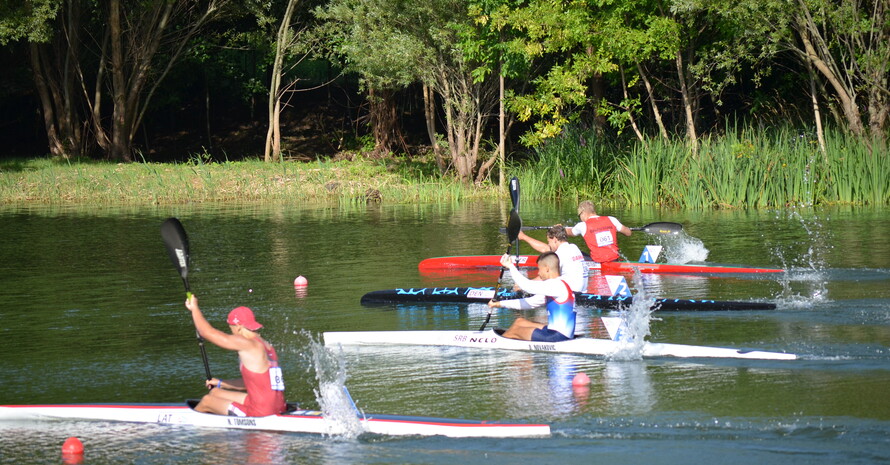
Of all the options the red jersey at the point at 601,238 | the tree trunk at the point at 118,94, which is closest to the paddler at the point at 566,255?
the red jersey at the point at 601,238

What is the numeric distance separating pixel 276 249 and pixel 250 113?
30285mm

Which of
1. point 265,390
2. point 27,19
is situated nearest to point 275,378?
point 265,390

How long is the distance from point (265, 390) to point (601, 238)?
28.8ft

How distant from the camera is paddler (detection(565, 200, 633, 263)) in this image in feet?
53.9

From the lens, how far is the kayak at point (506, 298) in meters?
13.5

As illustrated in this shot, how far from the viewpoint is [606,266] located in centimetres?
1691

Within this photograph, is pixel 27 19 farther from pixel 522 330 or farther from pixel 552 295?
pixel 552 295

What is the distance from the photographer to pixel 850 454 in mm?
7918

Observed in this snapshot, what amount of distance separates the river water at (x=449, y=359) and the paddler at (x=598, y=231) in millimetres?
964

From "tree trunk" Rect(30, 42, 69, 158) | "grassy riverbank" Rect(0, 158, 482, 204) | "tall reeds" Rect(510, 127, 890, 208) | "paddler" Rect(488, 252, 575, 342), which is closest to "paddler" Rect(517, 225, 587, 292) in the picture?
"paddler" Rect(488, 252, 575, 342)

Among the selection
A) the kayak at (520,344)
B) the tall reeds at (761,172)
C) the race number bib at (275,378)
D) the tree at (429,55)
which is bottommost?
the kayak at (520,344)

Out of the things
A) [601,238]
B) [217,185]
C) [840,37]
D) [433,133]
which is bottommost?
[601,238]

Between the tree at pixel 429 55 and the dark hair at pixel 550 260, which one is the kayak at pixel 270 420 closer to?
the dark hair at pixel 550 260

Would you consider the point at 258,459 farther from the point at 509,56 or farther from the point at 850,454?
the point at 509,56
